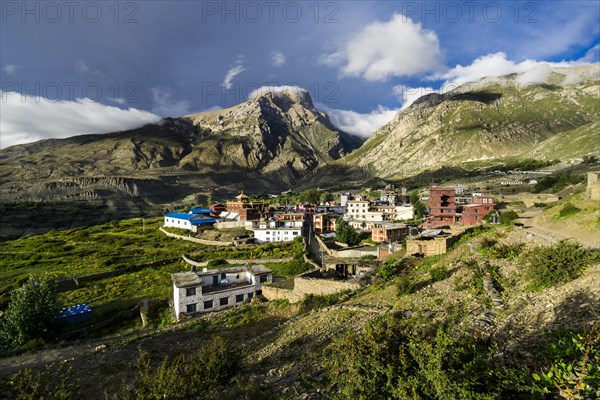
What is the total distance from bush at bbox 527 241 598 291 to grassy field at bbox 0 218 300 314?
35163 mm

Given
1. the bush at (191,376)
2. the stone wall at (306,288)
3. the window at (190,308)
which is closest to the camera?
the bush at (191,376)

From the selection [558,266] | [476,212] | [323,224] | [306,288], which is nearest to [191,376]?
[306,288]

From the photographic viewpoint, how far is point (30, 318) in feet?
92.2

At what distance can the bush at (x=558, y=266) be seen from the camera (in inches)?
516

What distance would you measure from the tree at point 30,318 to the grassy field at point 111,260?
19.5 ft

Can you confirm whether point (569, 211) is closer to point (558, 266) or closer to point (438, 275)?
point (438, 275)

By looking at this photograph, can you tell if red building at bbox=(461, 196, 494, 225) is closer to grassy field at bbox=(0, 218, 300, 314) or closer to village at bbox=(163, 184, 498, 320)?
village at bbox=(163, 184, 498, 320)

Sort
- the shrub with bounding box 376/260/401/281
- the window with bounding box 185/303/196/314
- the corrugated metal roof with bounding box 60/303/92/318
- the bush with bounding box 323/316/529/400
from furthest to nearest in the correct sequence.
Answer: the corrugated metal roof with bounding box 60/303/92/318, the window with bounding box 185/303/196/314, the shrub with bounding box 376/260/401/281, the bush with bounding box 323/316/529/400

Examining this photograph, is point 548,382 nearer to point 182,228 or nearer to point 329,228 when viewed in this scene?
point 329,228

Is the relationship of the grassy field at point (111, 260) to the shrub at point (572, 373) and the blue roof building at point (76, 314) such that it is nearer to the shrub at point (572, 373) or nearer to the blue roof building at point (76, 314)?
the blue roof building at point (76, 314)

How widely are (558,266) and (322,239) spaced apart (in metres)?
52.3

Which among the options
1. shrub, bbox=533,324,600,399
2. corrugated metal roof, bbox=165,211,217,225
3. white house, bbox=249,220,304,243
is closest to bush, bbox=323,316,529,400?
shrub, bbox=533,324,600,399

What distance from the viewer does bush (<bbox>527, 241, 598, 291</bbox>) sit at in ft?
43.0

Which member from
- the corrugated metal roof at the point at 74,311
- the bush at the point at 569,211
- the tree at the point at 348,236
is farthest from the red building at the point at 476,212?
the corrugated metal roof at the point at 74,311
